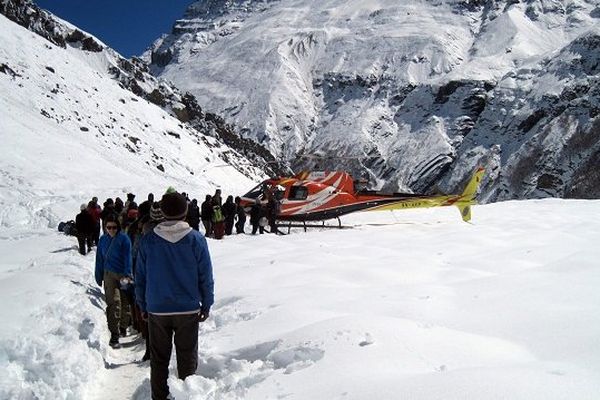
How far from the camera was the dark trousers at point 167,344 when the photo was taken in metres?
4.43

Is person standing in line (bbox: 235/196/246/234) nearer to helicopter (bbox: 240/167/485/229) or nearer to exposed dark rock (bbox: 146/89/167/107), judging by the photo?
helicopter (bbox: 240/167/485/229)

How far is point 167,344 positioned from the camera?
4.49 meters

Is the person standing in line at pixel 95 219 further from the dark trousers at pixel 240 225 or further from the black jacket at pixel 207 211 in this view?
the dark trousers at pixel 240 225

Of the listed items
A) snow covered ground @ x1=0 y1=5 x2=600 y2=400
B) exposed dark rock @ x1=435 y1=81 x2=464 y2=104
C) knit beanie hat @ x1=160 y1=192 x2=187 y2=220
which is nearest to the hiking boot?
snow covered ground @ x1=0 y1=5 x2=600 y2=400

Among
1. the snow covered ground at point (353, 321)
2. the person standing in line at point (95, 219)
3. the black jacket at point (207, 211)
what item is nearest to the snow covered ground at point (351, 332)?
the snow covered ground at point (353, 321)

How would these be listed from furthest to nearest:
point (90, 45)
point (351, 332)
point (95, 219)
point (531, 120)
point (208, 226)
A: point (531, 120)
point (90, 45)
point (208, 226)
point (95, 219)
point (351, 332)

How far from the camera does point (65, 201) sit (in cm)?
1947

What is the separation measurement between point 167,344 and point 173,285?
1.83 ft

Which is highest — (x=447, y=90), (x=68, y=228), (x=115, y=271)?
(x=447, y=90)

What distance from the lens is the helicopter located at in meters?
16.6

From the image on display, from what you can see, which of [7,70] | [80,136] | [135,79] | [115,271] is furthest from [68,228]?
[135,79]

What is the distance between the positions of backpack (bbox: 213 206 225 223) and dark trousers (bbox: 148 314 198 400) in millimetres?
9680

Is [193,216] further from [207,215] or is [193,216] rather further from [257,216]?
[257,216]

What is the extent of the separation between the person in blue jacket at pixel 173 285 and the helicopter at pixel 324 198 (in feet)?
37.4
